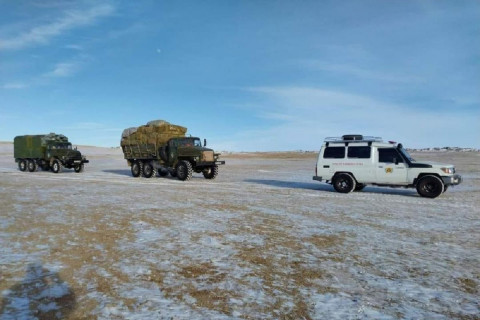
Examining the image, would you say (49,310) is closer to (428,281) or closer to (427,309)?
(427,309)

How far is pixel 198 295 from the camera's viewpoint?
402cm

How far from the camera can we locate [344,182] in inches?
555

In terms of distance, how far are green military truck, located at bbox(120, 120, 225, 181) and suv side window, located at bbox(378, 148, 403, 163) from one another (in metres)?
8.91

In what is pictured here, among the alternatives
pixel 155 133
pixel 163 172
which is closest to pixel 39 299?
pixel 155 133

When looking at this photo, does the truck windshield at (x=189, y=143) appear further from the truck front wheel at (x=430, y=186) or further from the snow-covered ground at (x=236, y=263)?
the truck front wheel at (x=430, y=186)

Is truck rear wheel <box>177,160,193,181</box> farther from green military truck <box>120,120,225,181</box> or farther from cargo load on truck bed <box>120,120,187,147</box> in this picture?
cargo load on truck bed <box>120,120,187,147</box>

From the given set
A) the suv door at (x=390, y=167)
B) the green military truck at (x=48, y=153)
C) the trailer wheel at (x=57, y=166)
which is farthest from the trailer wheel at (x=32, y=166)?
the suv door at (x=390, y=167)

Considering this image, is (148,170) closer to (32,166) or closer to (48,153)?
(48,153)

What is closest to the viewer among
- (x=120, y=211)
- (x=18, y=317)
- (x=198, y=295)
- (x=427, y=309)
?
(x=18, y=317)

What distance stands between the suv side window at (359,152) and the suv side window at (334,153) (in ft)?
0.93

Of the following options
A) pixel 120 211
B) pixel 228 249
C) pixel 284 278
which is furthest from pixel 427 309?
pixel 120 211

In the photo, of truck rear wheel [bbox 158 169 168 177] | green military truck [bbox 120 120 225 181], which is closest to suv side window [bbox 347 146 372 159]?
green military truck [bbox 120 120 225 181]

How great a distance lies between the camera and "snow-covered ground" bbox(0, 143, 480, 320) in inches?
147

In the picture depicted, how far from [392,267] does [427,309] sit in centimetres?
134
